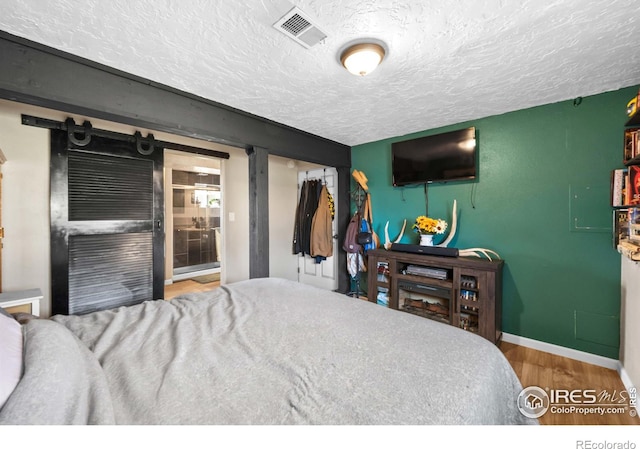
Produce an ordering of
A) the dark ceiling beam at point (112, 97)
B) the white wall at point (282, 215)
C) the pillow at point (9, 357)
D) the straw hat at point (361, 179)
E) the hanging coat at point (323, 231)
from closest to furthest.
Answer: the pillow at point (9, 357) → the dark ceiling beam at point (112, 97) → the straw hat at point (361, 179) → the hanging coat at point (323, 231) → the white wall at point (282, 215)

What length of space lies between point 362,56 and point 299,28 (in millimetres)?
370

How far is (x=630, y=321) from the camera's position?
167cm

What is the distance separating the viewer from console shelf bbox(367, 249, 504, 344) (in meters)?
2.17

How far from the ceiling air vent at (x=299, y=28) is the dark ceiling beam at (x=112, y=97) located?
68cm

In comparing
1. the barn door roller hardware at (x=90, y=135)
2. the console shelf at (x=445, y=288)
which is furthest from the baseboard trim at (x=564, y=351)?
the barn door roller hardware at (x=90, y=135)

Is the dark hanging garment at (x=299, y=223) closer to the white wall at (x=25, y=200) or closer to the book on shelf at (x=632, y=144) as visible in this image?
the white wall at (x=25, y=200)

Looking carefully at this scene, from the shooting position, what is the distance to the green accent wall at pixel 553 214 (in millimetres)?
1966

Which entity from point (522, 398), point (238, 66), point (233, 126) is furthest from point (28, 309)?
point (522, 398)

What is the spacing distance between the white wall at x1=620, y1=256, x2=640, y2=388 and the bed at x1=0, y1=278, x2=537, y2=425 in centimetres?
120

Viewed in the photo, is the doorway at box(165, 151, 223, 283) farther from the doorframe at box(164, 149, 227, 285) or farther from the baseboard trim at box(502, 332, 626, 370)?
the baseboard trim at box(502, 332, 626, 370)

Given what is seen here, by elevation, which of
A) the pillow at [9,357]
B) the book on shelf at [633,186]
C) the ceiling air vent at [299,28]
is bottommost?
the pillow at [9,357]

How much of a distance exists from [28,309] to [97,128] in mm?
1696

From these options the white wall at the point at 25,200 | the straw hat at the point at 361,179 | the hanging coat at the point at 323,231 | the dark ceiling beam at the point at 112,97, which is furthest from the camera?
the hanging coat at the point at 323,231

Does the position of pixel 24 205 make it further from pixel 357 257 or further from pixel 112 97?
pixel 357 257
